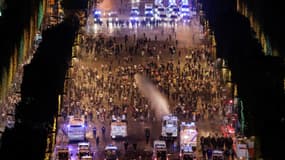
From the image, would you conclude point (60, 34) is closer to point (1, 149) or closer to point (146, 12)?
point (146, 12)

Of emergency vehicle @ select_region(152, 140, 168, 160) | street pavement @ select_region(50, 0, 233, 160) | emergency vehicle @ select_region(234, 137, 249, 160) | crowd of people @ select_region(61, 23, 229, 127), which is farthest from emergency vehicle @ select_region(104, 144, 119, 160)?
emergency vehicle @ select_region(234, 137, 249, 160)

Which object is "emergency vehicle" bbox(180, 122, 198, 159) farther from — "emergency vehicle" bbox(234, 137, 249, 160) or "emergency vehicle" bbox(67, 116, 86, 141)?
"emergency vehicle" bbox(67, 116, 86, 141)

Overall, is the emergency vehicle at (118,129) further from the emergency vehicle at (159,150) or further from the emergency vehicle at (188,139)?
the emergency vehicle at (188,139)

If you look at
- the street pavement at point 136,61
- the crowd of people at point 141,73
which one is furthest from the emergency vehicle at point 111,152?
the crowd of people at point 141,73

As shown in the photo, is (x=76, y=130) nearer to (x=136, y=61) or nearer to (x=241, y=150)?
(x=241, y=150)

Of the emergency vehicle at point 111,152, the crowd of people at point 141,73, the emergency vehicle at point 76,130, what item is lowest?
the emergency vehicle at point 111,152

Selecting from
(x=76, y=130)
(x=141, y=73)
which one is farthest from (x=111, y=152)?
(x=141, y=73)

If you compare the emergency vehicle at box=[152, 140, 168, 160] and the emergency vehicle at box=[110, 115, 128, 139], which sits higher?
the emergency vehicle at box=[110, 115, 128, 139]

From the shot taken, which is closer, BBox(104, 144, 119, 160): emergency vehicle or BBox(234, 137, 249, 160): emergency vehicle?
BBox(234, 137, 249, 160): emergency vehicle
